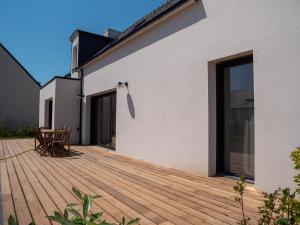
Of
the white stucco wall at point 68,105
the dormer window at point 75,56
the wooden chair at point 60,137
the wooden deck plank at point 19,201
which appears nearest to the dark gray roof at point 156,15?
the white stucco wall at point 68,105

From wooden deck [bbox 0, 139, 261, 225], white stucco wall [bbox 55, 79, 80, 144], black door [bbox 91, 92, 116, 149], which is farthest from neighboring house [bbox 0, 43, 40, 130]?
wooden deck [bbox 0, 139, 261, 225]

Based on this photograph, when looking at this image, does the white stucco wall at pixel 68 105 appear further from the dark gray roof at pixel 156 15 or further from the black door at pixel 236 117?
the black door at pixel 236 117

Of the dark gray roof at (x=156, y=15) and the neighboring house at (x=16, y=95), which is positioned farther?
the neighboring house at (x=16, y=95)

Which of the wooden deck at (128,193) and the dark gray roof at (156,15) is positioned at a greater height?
the dark gray roof at (156,15)

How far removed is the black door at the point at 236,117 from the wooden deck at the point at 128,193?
41 cm

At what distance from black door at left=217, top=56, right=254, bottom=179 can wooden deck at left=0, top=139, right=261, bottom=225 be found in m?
0.41

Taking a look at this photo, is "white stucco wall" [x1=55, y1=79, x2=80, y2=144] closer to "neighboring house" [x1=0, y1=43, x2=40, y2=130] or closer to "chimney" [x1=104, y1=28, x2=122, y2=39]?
"chimney" [x1=104, y1=28, x2=122, y2=39]

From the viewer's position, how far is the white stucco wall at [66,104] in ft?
38.8

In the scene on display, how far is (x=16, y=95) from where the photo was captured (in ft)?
58.6


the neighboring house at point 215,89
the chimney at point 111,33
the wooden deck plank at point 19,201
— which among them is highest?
the chimney at point 111,33

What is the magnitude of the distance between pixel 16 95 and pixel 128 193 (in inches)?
669

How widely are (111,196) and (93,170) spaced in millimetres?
2113

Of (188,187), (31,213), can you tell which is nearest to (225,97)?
(188,187)

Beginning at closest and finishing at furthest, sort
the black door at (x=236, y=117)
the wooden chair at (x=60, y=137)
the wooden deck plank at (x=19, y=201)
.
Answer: the wooden deck plank at (x=19, y=201) < the black door at (x=236, y=117) < the wooden chair at (x=60, y=137)
